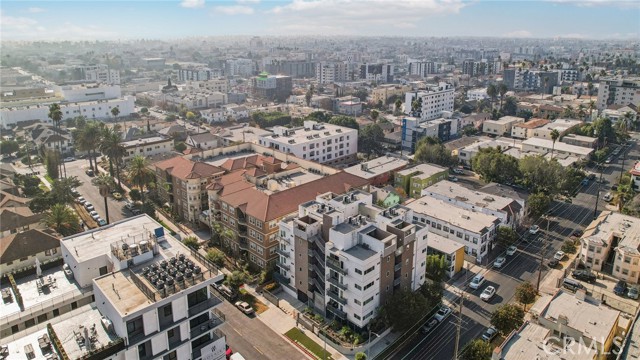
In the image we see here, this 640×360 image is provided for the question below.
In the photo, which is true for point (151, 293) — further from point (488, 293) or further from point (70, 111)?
point (70, 111)

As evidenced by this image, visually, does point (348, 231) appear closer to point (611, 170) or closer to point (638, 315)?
point (638, 315)

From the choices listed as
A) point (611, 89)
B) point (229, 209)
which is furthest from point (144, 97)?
point (611, 89)

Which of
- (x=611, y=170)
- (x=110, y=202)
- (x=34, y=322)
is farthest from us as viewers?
(x=611, y=170)

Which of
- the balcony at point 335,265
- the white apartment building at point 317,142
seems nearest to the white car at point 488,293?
the balcony at point 335,265

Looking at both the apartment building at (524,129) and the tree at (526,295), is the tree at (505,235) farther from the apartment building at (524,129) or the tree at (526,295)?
the apartment building at (524,129)

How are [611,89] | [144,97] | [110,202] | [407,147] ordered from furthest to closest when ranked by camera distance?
1. [144,97]
2. [611,89]
3. [407,147]
4. [110,202]

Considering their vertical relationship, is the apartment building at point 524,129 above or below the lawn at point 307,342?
above

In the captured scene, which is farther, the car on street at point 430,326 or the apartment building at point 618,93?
the apartment building at point 618,93

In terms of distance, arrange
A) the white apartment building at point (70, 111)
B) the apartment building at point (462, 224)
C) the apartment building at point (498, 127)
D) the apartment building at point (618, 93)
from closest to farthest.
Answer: the apartment building at point (462, 224) → the apartment building at point (498, 127) → the white apartment building at point (70, 111) → the apartment building at point (618, 93)
